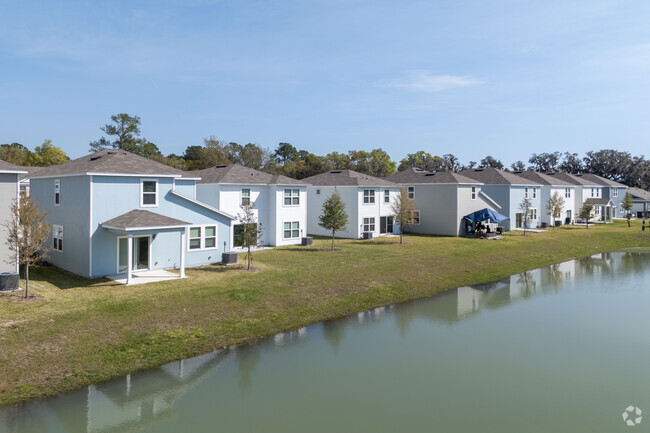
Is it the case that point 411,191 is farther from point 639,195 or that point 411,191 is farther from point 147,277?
point 639,195

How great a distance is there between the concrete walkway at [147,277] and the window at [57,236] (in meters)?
4.28

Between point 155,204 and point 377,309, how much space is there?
12.0 meters

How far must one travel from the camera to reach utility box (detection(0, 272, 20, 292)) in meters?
17.6

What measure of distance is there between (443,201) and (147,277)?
29.3m

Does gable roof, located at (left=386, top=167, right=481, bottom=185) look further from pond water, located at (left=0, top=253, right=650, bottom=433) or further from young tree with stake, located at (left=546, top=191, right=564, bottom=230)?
pond water, located at (left=0, top=253, right=650, bottom=433)

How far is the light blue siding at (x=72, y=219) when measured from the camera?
69.6 feet

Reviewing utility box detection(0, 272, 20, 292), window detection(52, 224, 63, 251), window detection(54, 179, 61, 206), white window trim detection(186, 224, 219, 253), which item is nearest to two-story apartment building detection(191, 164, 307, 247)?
white window trim detection(186, 224, 219, 253)

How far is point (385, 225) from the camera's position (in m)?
41.4

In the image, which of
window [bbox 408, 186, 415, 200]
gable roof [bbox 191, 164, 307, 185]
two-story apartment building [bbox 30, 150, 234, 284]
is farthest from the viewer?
window [bbox 408, 186, 415, 200]

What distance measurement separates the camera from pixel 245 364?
13797 mm

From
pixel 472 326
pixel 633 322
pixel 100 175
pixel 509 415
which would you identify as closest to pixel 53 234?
pixel 100 175

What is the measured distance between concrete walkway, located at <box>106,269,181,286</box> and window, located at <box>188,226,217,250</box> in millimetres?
2640

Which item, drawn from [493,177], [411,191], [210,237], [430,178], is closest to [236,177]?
[210,237]

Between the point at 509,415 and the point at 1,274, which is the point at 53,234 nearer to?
the point at 1,274
